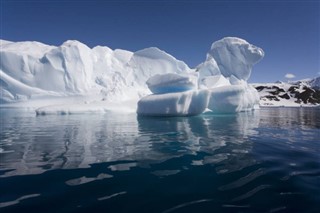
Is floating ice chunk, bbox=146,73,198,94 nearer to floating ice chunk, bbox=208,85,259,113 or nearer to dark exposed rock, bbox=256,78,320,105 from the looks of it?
floating ice chunk, bbox=208,85,259,113

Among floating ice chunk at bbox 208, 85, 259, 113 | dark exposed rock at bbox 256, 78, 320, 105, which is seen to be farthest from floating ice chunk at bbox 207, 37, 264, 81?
dark exposed rock at bbox 256, 78, 320, 105

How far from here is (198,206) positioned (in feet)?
10.1

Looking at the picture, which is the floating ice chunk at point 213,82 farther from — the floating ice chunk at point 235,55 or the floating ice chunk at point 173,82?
the floating ice chunk at point 173,82

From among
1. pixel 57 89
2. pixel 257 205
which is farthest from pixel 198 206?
pixel 57 89

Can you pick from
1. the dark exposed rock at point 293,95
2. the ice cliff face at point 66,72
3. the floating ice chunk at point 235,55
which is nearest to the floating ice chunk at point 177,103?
the ice cliff face at point 66,72

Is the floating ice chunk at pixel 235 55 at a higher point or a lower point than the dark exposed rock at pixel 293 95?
higher

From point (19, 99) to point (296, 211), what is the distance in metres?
43.1

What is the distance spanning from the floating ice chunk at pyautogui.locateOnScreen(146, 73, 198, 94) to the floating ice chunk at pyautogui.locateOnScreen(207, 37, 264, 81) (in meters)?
27.4

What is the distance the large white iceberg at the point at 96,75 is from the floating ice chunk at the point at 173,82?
54.6 inches

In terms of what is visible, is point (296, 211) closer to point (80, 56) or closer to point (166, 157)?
point (166, 157)

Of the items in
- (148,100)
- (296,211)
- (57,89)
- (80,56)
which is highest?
(80,56)

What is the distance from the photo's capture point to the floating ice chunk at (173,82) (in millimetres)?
20734

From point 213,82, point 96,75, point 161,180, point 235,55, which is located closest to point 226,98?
point 213,82

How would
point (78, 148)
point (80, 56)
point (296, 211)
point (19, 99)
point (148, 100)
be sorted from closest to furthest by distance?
point (296, 211) → point (78, 148) → point (148, 100) → point (19, 99) → point (80, 56)
